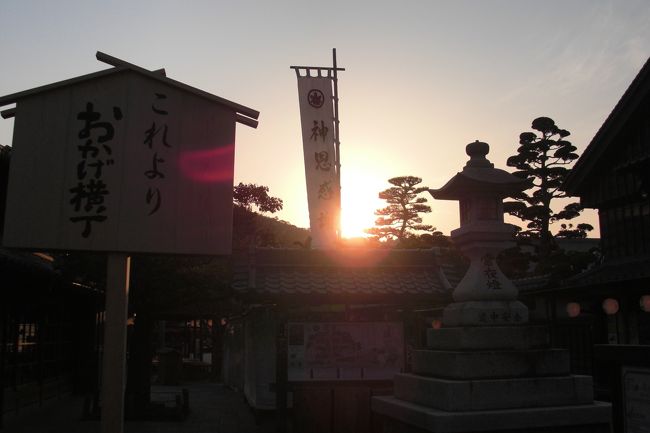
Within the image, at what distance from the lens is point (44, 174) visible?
6.25 m

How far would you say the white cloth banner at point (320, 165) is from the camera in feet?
56.1

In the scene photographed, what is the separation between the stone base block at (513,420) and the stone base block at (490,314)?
1.10 m

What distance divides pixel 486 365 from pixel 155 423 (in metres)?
9.77

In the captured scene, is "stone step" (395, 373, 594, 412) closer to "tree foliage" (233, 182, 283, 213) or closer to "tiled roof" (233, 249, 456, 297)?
"tiled roof" (233, 249, 456, 297)

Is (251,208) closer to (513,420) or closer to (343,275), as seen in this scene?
(343,275)

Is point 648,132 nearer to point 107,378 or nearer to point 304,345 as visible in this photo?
point 304,345

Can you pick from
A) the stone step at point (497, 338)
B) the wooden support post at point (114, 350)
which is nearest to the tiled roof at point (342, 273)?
the stone step at point (497, 338)

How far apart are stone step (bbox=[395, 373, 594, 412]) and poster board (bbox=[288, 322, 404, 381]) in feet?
16.7

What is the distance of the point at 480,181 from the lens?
7.77 m

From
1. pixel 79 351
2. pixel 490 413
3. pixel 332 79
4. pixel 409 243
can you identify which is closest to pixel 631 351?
pixel 490 413

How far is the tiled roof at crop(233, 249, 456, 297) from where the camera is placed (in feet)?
40.9

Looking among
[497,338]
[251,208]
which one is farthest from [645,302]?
[251,208]

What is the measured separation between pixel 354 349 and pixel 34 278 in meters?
7.21

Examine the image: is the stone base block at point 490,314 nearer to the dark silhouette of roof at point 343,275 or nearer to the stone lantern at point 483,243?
the stone lantern at point 483,243
